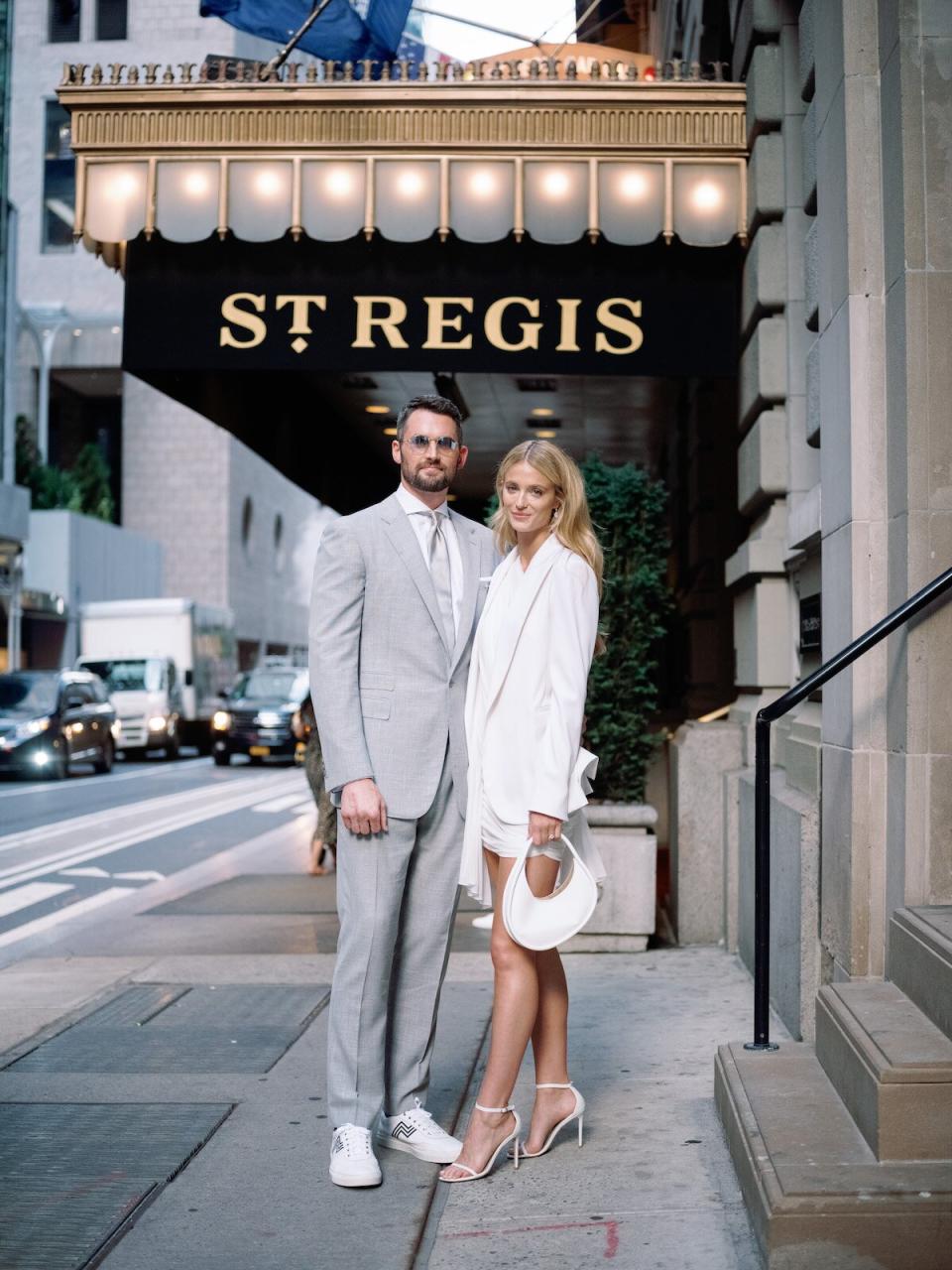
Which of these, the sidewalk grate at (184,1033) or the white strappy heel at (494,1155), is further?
the sidewalk grate at (184,1033)

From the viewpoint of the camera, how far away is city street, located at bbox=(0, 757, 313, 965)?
10.9 m

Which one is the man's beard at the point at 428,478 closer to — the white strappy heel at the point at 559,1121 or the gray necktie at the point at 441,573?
the gray necktie at the point at 441,573

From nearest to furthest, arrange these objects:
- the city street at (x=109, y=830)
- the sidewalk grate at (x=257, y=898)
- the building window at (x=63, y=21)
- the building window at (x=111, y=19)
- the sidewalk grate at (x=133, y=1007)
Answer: the sidewalk grate at (x=133, y=1007)
the sidewalk grate at (x=257, y=898)
the city street at (x=109, y=830)
the building window at (x=111, y=19)
the building window at (x=63, y=21)

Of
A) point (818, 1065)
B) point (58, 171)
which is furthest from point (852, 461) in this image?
point (58, 171)

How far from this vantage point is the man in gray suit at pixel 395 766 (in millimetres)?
4250

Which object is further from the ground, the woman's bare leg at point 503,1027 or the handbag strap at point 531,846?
the handbag strap at point 531,846

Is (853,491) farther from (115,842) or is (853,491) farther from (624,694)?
(115,842)

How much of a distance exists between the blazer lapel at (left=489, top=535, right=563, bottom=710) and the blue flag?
6390mm

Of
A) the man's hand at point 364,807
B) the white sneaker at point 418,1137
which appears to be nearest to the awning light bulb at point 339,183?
the man's hand at point 364,807

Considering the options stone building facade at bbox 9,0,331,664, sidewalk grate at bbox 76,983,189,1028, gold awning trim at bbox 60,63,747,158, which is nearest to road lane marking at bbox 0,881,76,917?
sidewalk grate at bbox 76,983,189,1028

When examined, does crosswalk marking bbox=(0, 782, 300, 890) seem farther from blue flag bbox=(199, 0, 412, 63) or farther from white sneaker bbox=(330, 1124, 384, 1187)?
white sneaker bbox=(330, 1124, 384, 1187)

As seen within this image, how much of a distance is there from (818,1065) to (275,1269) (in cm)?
180

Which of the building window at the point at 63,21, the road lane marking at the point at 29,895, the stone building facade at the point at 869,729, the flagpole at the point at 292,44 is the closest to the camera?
the stone building facade at the point at 869,729

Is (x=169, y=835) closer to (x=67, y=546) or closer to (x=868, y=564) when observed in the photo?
(x=868, y=564)
